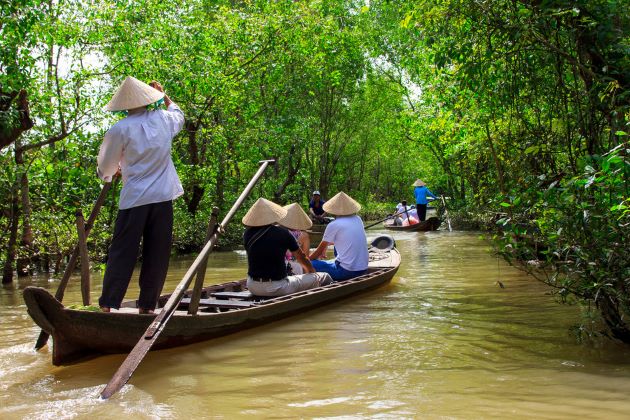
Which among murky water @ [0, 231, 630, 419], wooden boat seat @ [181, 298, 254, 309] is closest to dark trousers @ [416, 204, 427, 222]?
murky water @ [0, 231, 630, 419]

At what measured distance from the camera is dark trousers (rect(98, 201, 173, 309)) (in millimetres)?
5293

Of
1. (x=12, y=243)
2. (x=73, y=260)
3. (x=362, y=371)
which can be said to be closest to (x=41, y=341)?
(x=73, y=260)

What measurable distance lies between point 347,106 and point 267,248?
25608 millimetres

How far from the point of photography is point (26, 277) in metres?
12.4

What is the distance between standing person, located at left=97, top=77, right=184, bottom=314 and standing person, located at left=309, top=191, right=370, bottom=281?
3812 mm

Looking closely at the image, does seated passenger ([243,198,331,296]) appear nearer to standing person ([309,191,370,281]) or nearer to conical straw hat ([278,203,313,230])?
conical straw hat ([278,203,313,230])

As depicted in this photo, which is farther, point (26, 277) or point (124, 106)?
point (26, 277)

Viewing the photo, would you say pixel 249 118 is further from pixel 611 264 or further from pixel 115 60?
pixel 611 264

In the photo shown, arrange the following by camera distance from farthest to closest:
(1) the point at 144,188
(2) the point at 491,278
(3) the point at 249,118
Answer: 1. (3) the point at 249,118
2. (2) the point at 491,278
3. (1) the point at 144,188

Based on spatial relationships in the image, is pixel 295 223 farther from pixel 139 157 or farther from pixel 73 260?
pixel 139 157

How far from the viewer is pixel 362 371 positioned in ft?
16.9

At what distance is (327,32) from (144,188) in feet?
56.2

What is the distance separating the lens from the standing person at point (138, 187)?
5.29 metres

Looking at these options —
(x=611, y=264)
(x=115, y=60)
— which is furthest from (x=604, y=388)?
(x=115, y=60)
